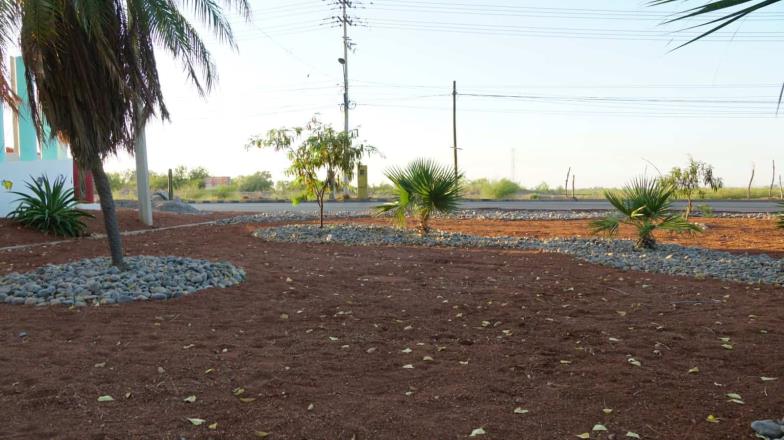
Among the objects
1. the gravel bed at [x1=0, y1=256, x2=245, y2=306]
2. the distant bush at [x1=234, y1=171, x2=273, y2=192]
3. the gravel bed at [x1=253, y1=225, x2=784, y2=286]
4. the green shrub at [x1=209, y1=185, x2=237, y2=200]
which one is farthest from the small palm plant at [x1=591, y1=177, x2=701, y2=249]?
the distant bush at [x1=234, y1=171, x2=273, y2=192]

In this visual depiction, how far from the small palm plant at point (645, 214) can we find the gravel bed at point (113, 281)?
644 centimetres

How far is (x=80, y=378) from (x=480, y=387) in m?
2.79

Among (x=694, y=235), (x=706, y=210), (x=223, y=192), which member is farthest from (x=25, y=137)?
(x=223, y=192)

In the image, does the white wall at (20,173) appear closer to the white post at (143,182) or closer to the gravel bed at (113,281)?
the white post at (143,182)

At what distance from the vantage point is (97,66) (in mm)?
7496

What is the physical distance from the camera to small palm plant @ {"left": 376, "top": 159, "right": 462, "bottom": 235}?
12.6 m

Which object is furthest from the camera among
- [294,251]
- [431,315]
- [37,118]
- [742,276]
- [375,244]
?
[375,244]

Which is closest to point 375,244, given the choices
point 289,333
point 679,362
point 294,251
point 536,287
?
point 294,251

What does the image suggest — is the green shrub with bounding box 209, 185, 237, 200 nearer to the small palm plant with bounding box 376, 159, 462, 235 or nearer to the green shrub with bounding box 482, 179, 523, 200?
the green shrub with bounding box 482, 179, 523, 200

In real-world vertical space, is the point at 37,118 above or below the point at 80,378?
above

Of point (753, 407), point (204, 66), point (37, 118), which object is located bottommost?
point (753, 407)

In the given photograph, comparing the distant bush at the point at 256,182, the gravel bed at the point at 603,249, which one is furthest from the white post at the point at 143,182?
the distant bush at the point at 256,182

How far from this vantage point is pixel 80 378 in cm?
441

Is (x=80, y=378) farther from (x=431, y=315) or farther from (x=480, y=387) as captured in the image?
(x=431, y=315)
